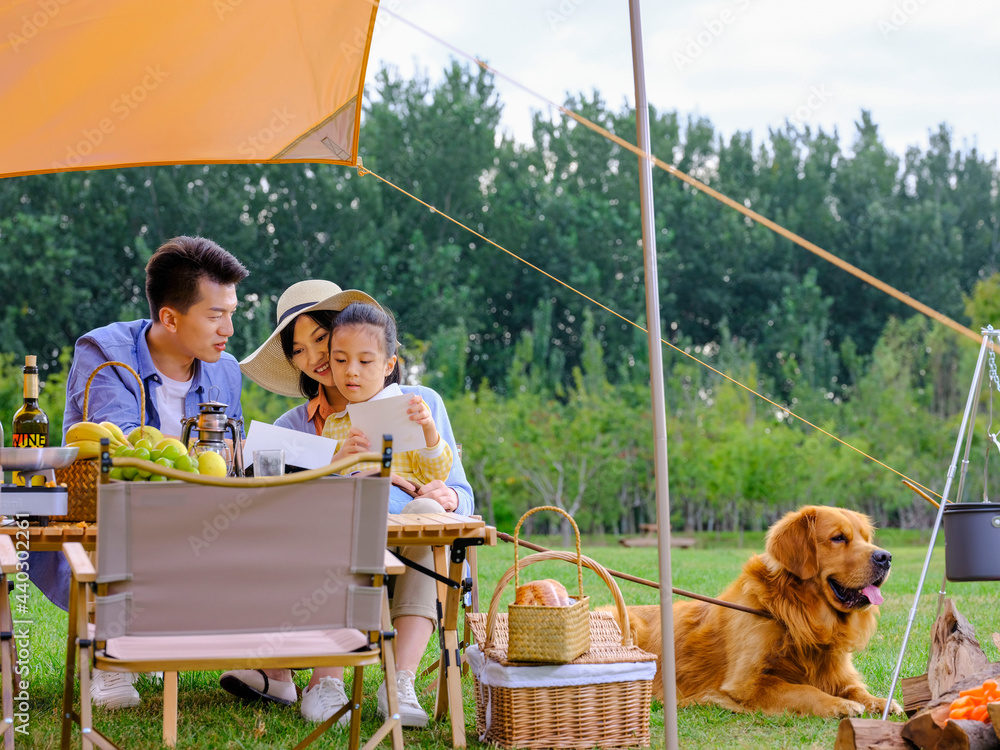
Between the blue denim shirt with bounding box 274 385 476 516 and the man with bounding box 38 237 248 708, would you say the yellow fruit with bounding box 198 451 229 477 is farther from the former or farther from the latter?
the man with bounding box 38 237 248 708

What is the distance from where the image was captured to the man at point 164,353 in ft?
9.71

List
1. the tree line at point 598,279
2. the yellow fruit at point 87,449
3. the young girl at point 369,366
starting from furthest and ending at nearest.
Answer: the tree line at point 598,279 < the young girl at point 369,366 < the yellow fruit at point 87,449

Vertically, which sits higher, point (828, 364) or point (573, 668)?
point (828, 364)

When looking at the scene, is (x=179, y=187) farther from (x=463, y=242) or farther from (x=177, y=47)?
(x=177, y=47)

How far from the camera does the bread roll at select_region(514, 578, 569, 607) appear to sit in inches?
102

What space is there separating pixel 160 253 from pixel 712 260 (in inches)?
654

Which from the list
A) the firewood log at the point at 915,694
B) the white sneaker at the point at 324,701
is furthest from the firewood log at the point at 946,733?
the white sneaker at the point at 324,701

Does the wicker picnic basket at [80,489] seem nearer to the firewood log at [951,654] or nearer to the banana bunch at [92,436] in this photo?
the banana bunch at [92,436]

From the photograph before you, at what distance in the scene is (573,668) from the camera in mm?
2420

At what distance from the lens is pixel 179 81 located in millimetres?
3646

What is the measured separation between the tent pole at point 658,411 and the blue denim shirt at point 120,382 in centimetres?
130

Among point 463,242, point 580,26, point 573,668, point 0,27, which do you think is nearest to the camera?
point 573,668

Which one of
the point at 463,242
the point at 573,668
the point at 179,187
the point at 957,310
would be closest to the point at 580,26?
the point at 463,242

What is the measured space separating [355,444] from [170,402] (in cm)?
86
